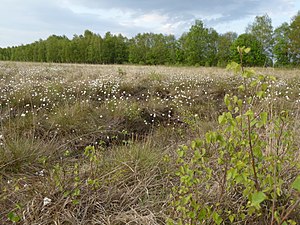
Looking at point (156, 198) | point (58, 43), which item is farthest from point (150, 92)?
point (58, 43)

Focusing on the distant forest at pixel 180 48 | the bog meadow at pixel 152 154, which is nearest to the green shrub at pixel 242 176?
the bog meadow at pixel 152 154

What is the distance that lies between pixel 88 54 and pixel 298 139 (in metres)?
49.0

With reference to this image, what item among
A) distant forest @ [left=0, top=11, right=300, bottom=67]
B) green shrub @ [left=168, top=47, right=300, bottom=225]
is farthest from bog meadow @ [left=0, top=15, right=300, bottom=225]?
distant forest @ [left=0, top=11, right=300, bottom=67]

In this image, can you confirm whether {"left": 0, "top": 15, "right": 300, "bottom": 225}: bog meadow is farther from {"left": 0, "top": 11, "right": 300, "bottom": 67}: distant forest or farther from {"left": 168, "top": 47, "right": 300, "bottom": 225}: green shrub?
{"left": 0, "top": 11, "right": 300, "bottom": 67}: distant forest

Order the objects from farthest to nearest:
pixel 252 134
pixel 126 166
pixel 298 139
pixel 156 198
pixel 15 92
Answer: pixel 15 92 → pixel 298 139 → pixel 126 166 → pixel 156 198 → pixel 252 134

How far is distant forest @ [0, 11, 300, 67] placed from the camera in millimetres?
31438

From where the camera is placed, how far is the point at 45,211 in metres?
1.83

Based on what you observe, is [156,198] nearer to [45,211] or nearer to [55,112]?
[45,211]

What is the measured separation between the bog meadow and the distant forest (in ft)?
83.8

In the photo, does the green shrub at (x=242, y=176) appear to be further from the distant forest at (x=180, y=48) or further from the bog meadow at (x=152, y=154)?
the distant forest at (x=180, y=48)

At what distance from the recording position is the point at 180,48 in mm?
45312

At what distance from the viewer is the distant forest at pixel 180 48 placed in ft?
103

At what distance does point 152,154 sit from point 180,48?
45258 mm

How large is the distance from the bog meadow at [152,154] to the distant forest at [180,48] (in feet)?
83.8
